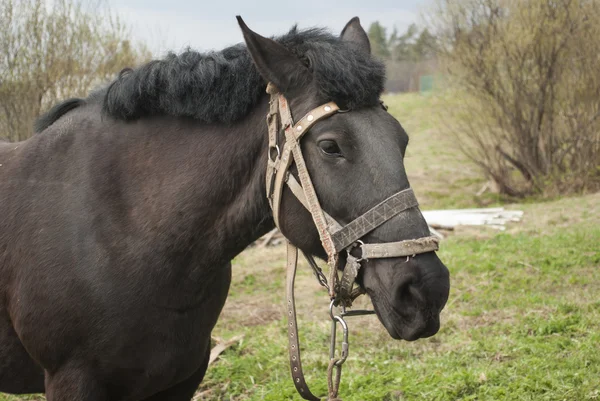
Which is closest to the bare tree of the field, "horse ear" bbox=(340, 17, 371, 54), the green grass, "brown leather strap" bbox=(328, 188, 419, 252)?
the field

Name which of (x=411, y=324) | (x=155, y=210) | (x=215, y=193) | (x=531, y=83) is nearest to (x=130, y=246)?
(x=155, y=210)

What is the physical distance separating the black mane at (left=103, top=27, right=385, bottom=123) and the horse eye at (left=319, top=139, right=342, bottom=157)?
6.5 inches

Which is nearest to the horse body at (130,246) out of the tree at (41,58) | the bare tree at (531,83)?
the tree at (41,58)

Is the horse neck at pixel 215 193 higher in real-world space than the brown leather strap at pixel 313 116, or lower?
lower

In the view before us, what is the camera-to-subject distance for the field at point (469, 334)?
13.4ft

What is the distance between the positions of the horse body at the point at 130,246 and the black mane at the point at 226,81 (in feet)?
0.28

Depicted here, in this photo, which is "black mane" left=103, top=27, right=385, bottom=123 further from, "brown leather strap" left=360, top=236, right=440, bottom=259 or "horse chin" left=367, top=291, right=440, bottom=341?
"horse chin" left=367, top=291, right=440, bottom=341

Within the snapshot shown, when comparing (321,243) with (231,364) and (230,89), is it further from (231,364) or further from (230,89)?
(231,364)

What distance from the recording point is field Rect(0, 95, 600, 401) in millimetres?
4098

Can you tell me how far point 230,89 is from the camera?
2498 mm

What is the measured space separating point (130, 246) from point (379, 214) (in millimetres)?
1135

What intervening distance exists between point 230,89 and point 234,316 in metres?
4.71

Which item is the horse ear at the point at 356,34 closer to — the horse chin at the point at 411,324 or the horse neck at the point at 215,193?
the horse neck at the point at 215,193

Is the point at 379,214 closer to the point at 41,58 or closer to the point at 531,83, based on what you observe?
the point at 41,58
